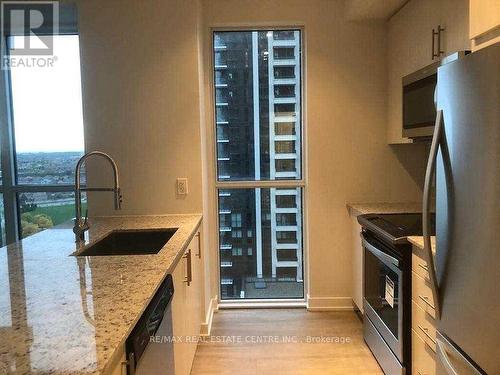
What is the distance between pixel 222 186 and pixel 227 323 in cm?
110

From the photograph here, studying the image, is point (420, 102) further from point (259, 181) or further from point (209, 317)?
point (209, 317)

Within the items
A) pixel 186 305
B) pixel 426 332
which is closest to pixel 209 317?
pixel 186 305

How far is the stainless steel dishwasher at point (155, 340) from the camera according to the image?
114 centimetres

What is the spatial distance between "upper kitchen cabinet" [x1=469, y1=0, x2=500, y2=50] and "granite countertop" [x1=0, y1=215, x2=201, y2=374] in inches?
56.4

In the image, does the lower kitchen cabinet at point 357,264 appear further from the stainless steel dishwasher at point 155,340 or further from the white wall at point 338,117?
the stainless steel dishwasher at point 155,340

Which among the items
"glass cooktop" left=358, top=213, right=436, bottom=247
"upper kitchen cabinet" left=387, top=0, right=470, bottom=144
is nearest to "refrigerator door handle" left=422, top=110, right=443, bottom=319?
"glass cooktop" left=358, top=213, right=436, bottom=247

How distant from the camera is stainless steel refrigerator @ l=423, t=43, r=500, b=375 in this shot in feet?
3.85

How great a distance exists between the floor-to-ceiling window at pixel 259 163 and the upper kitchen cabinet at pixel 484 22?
1976mm

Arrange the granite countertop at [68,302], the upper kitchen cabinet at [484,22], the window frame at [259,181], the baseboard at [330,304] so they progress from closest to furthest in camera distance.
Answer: the granite countertop at [68,302] < the upper kitchen cabinet at [484,22] < the window frame at [259,181] < the baseboard at [330,304]

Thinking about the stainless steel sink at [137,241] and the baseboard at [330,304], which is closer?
the stainless steel sink at [137,241]

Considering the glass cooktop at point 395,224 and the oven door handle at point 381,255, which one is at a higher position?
the glass cooktop at point 395,224

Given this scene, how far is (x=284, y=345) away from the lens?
2830mm

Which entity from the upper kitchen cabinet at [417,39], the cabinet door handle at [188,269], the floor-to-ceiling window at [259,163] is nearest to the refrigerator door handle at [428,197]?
the upper kitchen cabinet at [417,39]

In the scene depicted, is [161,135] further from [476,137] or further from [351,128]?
[476,137]
